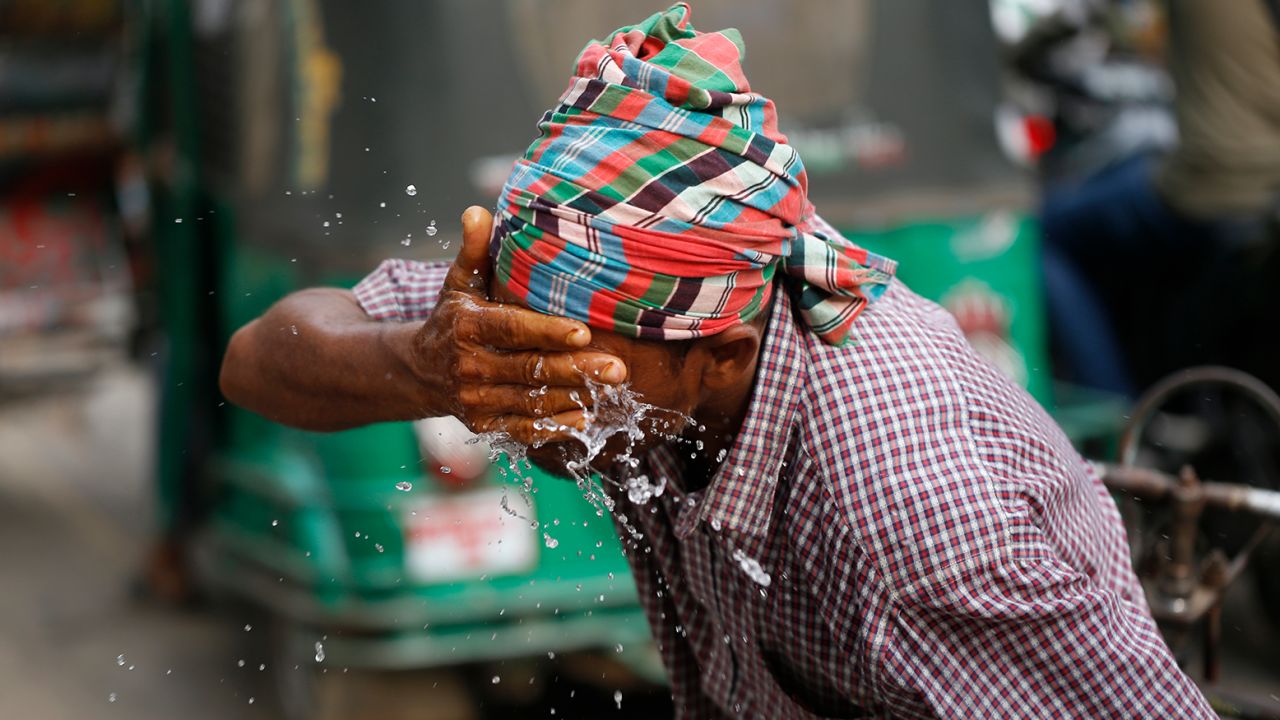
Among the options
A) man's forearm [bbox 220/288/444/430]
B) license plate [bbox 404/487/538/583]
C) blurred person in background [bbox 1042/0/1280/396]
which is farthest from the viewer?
blurred person in background [bbox 1042/0/1280/396]

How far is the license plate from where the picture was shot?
3.60 meters

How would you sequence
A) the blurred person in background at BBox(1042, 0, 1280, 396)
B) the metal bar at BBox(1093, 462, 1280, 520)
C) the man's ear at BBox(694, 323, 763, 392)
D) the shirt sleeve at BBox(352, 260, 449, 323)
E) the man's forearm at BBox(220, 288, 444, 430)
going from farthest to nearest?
1. the blurred person in background at BBox(1042, 0, 1280, 396)
2. the metal bar at BBox(1093, 462, 1280, 520)
3. the shirt sleeve at BBox(352, 260, 449, 323)
4. the man's forearm at BBox(220, 288, 444, 430)
5. the man's ear at BBox(694, 323, 763, 392)

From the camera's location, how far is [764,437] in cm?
170

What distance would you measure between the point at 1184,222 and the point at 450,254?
9.75 feet

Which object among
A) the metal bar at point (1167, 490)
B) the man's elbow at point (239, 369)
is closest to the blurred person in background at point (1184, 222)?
the metal bar at point (1167, 490)

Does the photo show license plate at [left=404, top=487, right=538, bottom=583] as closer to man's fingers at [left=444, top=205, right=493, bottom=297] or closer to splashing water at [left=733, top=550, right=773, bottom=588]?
splashing water at [left=733, top=550, right=773, bottom=588]

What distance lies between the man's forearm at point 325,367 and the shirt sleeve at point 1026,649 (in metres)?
0.66

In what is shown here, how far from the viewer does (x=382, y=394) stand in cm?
183

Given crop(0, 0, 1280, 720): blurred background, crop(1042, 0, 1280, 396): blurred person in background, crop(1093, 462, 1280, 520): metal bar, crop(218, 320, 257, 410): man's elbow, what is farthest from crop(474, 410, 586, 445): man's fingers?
crop(1042, 0, 1280, 396): blurred person in background

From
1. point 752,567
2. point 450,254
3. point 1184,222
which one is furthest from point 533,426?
point 1184,222

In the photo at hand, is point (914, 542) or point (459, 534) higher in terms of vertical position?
point (914, 542)

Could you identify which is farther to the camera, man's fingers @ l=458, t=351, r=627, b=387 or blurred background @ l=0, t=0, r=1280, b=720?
blurred background @ l=0, t=0, r=1280, b=720

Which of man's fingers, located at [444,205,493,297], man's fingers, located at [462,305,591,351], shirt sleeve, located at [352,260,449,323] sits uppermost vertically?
man's fingers, located at [444,205,493,297]

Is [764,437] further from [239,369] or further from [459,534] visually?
[459,534]
